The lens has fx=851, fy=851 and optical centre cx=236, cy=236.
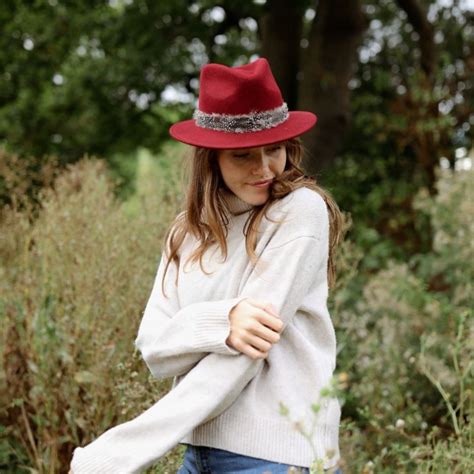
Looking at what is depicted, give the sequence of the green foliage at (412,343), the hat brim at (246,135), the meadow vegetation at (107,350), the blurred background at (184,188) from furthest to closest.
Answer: the green foliage at (412,343) < the blurred background at (184,188) < the meadow vegetation at (107,350) < the hat brim at (246,135)

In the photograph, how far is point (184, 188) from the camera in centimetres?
233

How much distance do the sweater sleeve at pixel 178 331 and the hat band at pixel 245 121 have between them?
15.0 inches

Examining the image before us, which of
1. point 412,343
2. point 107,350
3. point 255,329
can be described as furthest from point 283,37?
point 255,329

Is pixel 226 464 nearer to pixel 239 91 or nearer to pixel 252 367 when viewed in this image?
pixel 252 367

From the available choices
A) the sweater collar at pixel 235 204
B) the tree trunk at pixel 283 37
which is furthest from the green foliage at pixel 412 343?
the tree trunk at pixel 283 37

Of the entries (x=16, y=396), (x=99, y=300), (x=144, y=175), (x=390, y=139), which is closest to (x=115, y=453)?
(x=99, y=300)

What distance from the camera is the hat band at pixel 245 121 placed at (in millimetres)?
1991

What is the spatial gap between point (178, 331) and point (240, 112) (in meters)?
0.53

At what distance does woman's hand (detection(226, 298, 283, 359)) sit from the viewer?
180 centimetres

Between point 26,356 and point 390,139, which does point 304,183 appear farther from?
point 390,139

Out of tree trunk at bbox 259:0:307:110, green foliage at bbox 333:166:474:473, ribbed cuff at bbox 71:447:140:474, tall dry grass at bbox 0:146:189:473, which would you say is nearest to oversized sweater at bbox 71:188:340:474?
ribbed cuff at bbox 71:447:140:474

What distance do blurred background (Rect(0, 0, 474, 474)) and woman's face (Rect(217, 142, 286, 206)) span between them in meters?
0.29

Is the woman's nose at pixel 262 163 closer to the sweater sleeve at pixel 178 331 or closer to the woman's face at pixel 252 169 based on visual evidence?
the woman's face at pixel 252 169

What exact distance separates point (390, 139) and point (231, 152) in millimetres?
7354
